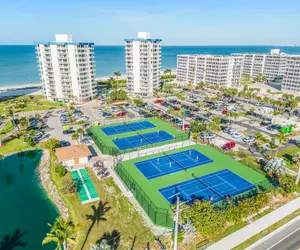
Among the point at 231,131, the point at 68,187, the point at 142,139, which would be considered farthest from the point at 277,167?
the point at 68,187

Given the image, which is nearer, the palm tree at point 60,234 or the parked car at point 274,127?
the palm tree at point 60,234

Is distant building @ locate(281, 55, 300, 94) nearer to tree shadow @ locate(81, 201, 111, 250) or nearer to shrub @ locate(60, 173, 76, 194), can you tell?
tree shadow @ locate(81, 201, 111, 250)

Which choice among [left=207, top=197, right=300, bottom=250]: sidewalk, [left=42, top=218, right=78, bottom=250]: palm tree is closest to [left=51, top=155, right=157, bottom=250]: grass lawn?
[left=42, top=218, right=78, bottom=250]: palm tree

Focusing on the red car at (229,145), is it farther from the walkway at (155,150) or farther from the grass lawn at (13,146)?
the grass lawn at (13,146)

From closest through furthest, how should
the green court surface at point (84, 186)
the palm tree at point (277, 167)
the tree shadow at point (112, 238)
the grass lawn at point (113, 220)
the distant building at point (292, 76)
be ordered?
the tree shadow at point (112, 238) → the grass lawn at point (113, 220) → the green court surface at point (84, 186) → the palm tree at point (277, 167) → the distant building at point (292, 76)

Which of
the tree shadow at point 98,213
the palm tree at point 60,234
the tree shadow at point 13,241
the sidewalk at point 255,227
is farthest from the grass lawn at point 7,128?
the sidewalk at point 255,227

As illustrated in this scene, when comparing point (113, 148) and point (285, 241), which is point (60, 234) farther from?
point (113, 148)

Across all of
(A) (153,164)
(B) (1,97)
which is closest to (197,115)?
(A) (153,164)
